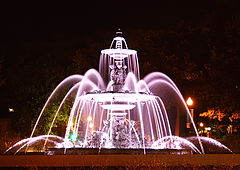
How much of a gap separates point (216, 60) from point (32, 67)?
25436 mm

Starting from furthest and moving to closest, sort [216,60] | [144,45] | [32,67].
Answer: [32,67] → [144,45] → [216,60]

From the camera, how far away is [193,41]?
4525 cm

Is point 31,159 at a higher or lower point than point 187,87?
lower

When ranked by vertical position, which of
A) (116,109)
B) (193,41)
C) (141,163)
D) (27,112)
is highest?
(193,41)

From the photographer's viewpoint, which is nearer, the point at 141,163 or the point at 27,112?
the point at 141,163

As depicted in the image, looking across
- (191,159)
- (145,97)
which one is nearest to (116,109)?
(145,97)

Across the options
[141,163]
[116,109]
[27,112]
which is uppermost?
[27,112]

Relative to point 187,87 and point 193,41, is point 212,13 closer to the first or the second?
point 193,41

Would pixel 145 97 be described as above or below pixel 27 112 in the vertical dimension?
below

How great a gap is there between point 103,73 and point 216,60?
1276cm

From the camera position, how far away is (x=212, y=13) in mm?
44156

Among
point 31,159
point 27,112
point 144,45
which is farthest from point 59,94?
point 31,159

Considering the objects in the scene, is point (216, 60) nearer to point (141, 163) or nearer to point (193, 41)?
point (193, 41)

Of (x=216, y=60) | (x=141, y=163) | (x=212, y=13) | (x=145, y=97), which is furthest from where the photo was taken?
(x=212, y=13)
